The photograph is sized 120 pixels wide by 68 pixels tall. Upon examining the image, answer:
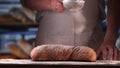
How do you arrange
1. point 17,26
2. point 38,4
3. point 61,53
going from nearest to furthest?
point 61,53, point 38,4, point 17,26

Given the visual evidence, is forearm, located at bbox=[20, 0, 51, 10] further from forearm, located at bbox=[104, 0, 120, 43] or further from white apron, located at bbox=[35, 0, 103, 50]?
forearm, located at bbox=[104, 0, 120, 43]

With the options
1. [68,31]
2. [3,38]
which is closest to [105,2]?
[68,31]

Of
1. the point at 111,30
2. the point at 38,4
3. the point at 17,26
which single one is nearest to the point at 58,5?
the point at 38,4

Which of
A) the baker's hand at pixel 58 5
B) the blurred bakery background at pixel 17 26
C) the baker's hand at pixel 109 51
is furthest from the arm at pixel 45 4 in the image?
the blurred bakery background at pixel 17 26

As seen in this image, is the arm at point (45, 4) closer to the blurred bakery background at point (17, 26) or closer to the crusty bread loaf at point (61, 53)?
the crusty bread loaf at point (61, 53)

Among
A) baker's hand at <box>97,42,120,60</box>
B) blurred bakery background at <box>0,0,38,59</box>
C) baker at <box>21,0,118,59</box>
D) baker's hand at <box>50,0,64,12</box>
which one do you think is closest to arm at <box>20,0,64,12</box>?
baker's hand at <box>50,0,64,12</box>

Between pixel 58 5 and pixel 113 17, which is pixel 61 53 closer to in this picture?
pixel 58 5
